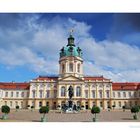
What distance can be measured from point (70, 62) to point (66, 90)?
3.31 metres

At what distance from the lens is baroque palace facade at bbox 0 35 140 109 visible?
2872 cm

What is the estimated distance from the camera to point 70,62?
1168 inches

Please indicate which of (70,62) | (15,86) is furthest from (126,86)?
(15,86)

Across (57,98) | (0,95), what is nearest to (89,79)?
(57,98)

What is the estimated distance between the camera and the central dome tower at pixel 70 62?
29.5 meters

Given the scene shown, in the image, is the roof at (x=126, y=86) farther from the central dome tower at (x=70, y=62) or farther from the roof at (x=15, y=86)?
the roof at (x=15, y=86)

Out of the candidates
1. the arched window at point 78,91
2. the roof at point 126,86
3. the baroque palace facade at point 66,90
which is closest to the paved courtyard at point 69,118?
the baroque palace facade at point 66,90

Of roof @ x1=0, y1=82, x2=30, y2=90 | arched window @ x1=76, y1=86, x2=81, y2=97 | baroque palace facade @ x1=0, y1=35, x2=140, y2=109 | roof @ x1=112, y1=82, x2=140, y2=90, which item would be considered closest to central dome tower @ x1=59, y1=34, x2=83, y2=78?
baroque palace facade @ x1=0, y1=35, x2=140, y2=109

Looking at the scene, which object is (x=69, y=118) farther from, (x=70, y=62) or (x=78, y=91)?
(x=70, y=62)
